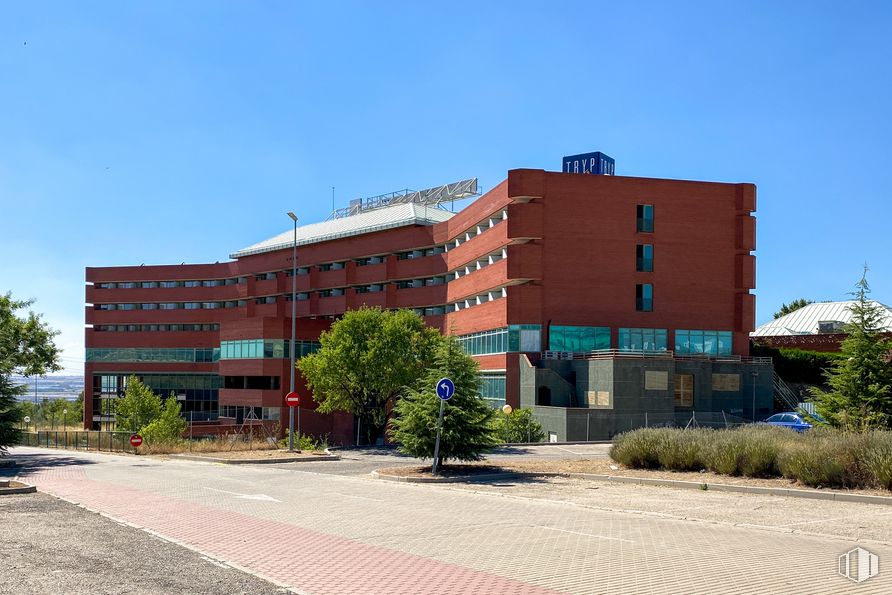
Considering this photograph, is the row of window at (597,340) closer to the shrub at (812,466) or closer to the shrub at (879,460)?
the shrub at (812,466)

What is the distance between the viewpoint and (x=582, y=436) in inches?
1784

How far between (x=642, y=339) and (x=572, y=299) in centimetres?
578

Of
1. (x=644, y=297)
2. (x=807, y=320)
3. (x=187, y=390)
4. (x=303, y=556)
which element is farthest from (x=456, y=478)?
(x=187, y=390)

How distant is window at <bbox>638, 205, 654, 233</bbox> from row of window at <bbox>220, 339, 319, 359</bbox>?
84.5ft

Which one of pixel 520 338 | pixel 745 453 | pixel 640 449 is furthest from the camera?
pixel 520 338

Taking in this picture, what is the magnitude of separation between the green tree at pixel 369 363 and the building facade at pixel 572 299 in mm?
4481

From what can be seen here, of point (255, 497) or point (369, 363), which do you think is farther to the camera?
point (369, 363)

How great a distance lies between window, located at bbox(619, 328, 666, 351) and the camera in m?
57.9

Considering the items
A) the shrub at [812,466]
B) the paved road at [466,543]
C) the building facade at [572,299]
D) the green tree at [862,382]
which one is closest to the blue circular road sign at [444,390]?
the paved road at [466,543]

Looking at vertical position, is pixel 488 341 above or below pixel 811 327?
below

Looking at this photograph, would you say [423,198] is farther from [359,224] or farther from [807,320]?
[807,320]

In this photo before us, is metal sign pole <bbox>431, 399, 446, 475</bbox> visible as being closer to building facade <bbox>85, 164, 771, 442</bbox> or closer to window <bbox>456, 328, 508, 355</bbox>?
building facade <bbox>85, 164, 771, 442</bbox>

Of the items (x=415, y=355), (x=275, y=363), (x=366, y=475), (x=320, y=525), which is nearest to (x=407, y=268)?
(x=275, y=363)

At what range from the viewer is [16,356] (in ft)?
128
